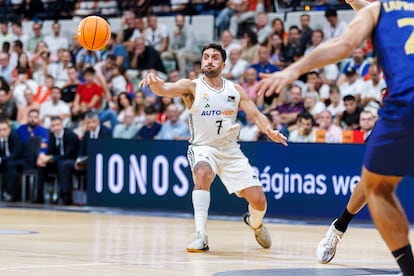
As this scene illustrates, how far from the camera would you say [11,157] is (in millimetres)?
20344

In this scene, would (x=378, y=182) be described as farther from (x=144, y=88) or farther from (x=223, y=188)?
(x=144, y=88)

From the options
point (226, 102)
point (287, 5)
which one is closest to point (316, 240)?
point (226, 102)

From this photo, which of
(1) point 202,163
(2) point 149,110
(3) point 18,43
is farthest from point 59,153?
(1) point 202,163

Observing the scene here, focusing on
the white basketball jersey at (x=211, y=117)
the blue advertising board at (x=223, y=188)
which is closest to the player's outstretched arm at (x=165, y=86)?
the white basketball jersey at (x=211, y=117)

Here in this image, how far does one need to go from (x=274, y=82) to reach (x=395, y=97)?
1001 millimetres

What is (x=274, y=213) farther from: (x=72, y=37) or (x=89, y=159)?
(x=72, y=37)

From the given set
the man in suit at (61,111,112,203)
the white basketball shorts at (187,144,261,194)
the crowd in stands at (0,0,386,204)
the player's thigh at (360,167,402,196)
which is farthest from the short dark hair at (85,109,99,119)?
the player's thigh at (360,167,402,196)

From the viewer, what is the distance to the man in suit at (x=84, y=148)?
63.8ft

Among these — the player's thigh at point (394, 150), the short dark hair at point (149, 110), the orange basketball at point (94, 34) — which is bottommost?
the short dark hair at point (149, 110)

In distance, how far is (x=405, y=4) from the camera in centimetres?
700

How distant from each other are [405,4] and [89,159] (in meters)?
12.6

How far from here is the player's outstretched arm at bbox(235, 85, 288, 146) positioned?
37.5ft

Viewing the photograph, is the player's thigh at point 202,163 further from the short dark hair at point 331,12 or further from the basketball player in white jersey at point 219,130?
the short dark hair at point 331,12

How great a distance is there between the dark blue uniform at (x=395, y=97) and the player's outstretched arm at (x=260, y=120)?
4.57 m
